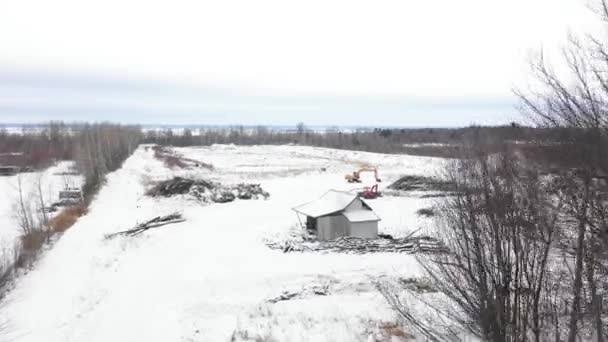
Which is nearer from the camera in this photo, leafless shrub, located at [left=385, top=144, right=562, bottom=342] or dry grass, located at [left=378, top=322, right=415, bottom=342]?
leafless shrub, located at [left=385, top=144, right=562, bottom=342]

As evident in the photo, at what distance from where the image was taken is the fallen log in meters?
20.0

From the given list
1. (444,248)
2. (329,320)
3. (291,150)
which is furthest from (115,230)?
(291,150)

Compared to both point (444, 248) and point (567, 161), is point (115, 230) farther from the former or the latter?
point (567, 161)

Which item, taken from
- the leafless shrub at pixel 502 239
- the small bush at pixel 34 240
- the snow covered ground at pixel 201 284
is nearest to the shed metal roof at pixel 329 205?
the snow covered ground at pixel 201 284

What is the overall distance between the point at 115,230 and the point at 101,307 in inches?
367

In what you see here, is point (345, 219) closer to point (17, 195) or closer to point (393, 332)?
point (393, 332)

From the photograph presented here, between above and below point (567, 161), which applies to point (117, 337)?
below

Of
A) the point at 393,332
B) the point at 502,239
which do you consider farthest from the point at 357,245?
the point at 502,239

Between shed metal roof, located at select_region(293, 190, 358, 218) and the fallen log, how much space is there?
775 centimetres

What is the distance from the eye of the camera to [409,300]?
10797 millimetres

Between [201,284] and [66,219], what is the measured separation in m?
16.9

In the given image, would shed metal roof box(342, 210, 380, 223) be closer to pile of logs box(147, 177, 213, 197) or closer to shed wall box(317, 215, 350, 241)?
shed wall box(317, 215, 350, 241)

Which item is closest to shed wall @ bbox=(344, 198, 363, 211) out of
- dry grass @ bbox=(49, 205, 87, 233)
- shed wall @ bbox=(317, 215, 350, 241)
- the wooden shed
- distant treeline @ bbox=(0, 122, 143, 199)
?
the wooden shed

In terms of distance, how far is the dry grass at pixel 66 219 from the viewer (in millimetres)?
23969
